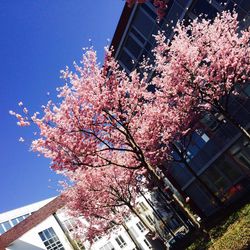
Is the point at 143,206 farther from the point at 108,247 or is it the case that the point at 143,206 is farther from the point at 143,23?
the point at 143,23

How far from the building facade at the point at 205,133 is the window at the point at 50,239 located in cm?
1935

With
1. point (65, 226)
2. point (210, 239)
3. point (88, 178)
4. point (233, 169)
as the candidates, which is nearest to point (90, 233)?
point (88, 178)

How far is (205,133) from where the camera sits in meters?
→ 23.5

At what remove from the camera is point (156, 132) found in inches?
793

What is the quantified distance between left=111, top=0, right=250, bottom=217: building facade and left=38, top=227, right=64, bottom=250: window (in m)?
19.4

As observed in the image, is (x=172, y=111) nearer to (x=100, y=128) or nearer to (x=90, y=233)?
(x=100, y=128)

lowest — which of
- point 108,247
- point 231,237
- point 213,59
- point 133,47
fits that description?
point 231,237

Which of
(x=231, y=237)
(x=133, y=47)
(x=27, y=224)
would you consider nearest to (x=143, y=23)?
(x=133, y=47)

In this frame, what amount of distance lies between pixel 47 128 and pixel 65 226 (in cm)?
3026

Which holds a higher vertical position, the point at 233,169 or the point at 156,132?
the point at 156,132

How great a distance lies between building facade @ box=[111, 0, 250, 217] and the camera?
20.3 metres

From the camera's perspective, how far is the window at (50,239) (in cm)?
3808

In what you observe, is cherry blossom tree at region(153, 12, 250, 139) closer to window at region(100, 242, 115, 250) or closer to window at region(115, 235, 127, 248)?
window at region(100, 242, 115, 250)

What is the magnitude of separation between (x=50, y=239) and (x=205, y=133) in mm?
25700
